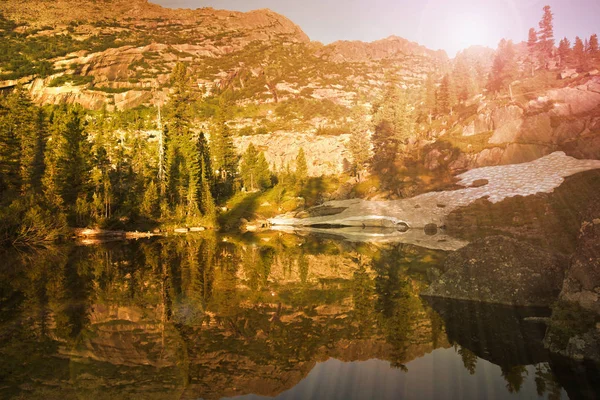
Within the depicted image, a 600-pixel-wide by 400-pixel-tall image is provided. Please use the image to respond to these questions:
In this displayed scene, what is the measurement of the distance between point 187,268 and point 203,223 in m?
33.7

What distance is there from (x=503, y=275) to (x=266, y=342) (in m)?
9.16

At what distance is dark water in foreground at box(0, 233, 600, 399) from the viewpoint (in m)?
6.95

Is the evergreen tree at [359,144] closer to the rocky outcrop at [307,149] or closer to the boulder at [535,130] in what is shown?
the rocky outcrop at [307,149]

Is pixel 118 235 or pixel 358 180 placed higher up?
pixel 358 180

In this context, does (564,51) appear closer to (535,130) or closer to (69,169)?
(535,130)

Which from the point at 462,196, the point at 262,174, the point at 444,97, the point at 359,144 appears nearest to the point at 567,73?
the point at 444,97

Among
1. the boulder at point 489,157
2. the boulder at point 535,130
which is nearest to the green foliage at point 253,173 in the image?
the boulder at point 489,157

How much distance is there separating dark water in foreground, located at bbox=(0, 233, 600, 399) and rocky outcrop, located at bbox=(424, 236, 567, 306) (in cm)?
85

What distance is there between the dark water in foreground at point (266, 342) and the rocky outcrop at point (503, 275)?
2.79ft

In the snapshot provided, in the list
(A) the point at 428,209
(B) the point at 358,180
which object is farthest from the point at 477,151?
(B) the point at 358,180

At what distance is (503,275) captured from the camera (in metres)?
12.8

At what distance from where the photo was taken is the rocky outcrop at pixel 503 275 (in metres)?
12.3

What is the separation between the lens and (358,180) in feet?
256

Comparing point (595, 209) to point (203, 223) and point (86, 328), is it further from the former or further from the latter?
point (203, 223)
